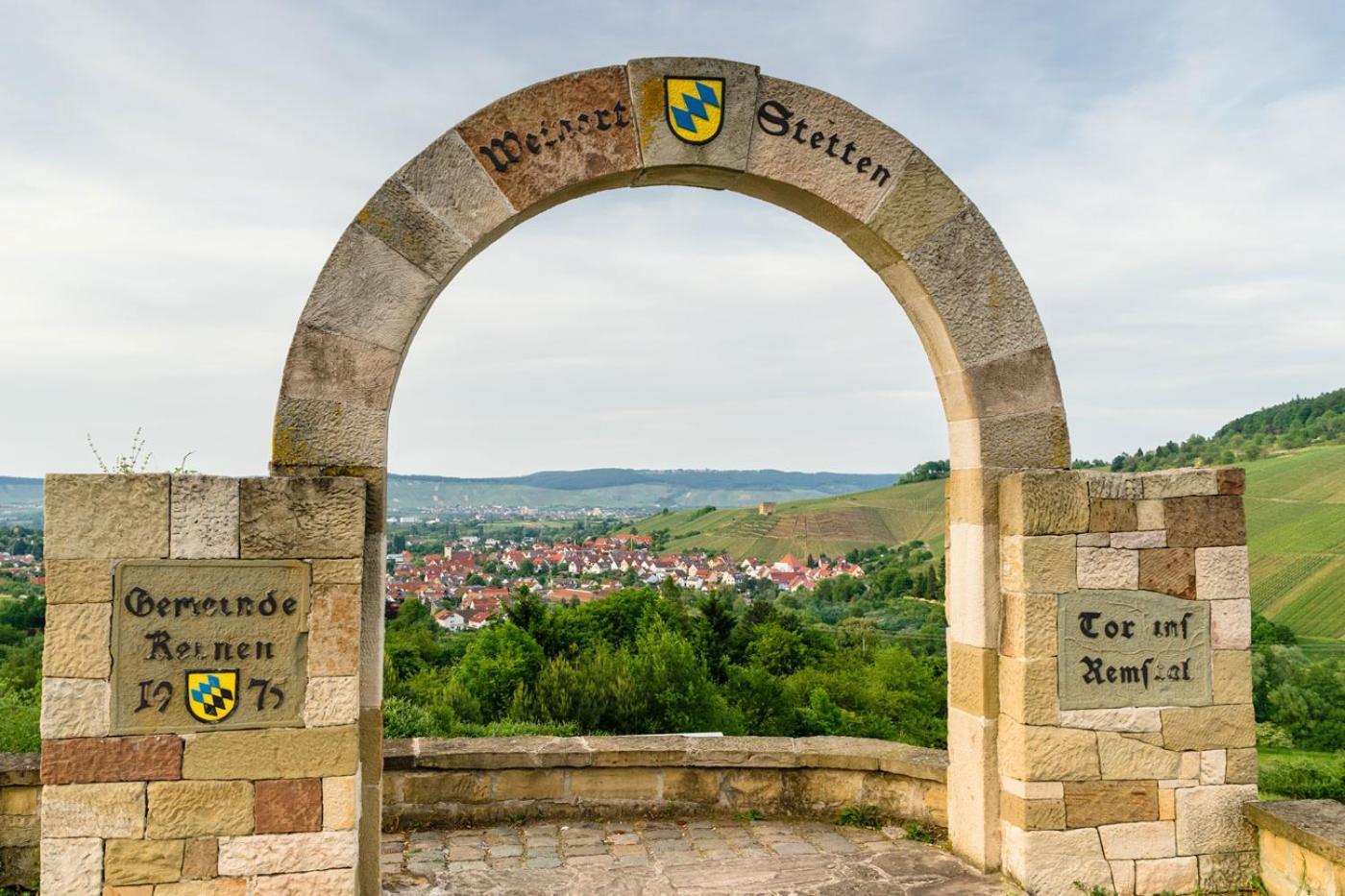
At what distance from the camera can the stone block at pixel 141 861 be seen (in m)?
4.03

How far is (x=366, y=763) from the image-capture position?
4504 millimetres

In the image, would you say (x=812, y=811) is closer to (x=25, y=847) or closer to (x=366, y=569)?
(x=366, y=569)

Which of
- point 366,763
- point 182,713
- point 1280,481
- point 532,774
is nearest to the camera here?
point 182,713

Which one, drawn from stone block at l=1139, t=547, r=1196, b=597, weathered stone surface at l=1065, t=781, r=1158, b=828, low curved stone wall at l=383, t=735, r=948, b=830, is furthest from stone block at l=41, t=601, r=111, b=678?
stone block at l=1139, t=547, r=1196, b=597

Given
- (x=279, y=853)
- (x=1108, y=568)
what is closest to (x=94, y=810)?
(x=279, y=853)

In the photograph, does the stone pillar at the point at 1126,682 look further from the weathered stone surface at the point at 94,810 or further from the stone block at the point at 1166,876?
the weathered stone surface at the point at 94,810

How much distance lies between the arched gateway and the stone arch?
1cm

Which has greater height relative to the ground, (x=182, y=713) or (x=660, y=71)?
(x=660, y=71)

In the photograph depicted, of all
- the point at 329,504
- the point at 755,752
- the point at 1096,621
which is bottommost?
the point at 755,752

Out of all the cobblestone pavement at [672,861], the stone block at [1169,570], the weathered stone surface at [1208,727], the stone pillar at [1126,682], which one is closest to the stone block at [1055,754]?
the stone pillar at [1126,682]

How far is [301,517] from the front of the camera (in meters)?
4.18

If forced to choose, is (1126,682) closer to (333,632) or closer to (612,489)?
(333,632)

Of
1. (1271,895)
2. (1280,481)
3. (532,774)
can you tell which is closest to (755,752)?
(532,774)

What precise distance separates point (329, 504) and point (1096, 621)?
3.67 m
